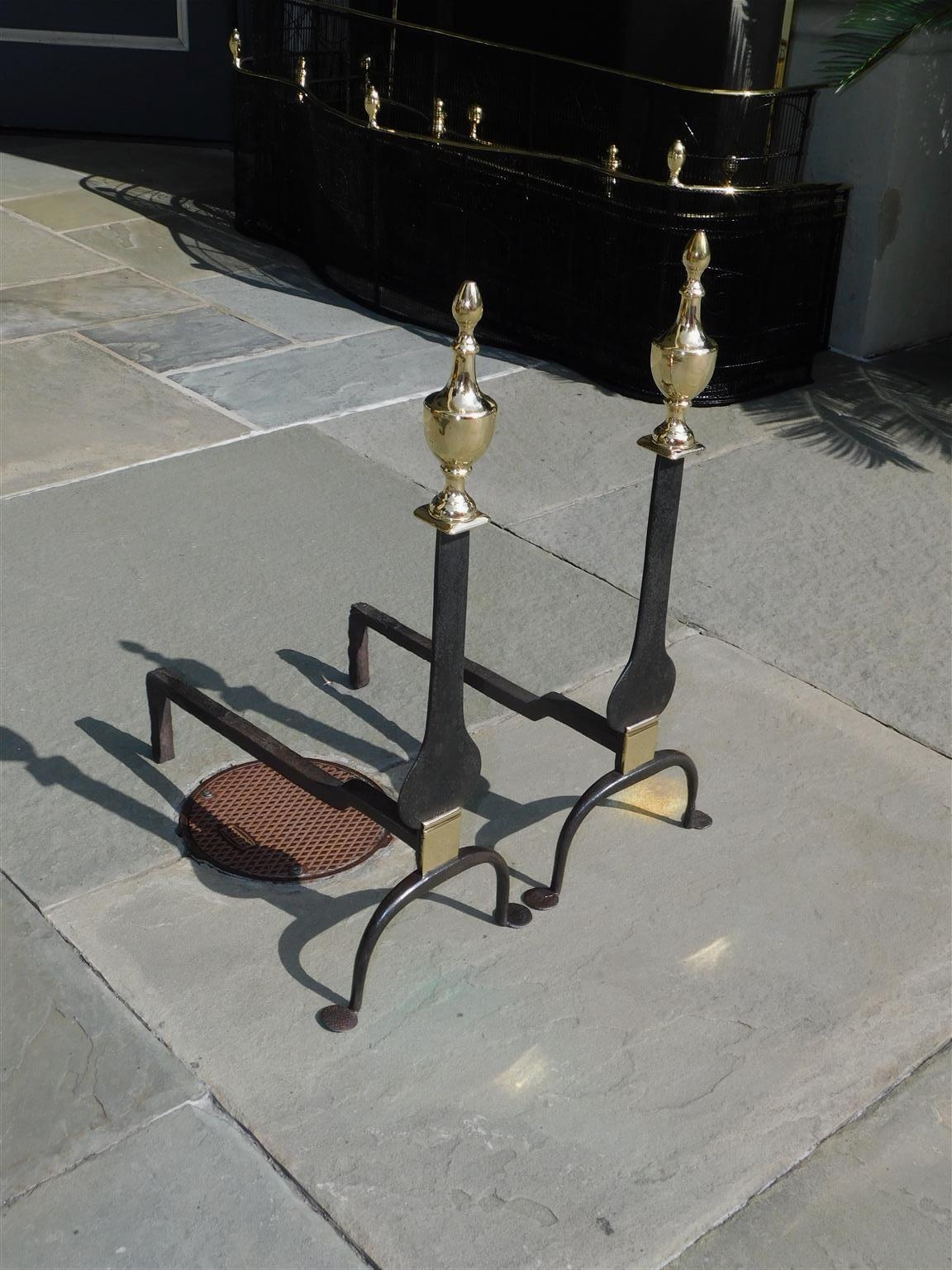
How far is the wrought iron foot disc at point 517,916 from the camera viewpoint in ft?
12.6

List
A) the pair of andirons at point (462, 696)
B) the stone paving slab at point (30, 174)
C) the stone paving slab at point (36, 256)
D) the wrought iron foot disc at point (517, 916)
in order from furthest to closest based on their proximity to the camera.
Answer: the stone paving slab at point (30, 174) → the stone paving slab at point (36, 256) → the wrought iron foot disc at point (517, 916) → the pair of andirons at point (462, 696)

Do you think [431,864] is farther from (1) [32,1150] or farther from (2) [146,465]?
(2) [146,465]

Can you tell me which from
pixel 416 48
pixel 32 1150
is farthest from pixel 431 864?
pixel 416 48

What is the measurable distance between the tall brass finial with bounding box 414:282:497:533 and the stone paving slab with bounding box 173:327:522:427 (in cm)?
376

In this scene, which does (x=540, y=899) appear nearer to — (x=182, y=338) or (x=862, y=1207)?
(x=862, y=1207)

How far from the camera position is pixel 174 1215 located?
2992mm

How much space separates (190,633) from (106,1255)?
2.65 metres

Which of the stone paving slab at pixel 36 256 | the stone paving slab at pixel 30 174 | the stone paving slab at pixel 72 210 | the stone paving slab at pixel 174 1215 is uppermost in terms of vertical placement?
the stone paving slab at pixel 30 174

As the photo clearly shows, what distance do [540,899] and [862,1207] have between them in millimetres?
1177

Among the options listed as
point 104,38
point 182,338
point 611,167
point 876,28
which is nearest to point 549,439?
point 611,167

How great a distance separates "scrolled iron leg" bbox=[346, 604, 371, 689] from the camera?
15.7ft

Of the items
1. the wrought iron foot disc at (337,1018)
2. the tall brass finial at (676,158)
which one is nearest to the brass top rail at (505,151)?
the tall brass finial at (676,158)

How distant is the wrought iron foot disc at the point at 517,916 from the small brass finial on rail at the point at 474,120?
229 inches

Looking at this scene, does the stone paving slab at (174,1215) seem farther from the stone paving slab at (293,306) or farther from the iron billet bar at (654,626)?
the stone paving slab at (293,306)
